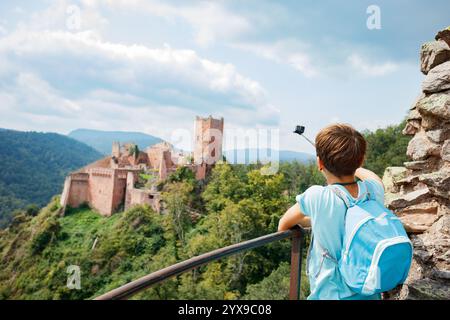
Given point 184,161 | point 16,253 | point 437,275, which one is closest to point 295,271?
point 437,275

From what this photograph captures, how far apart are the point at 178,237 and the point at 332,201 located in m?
31.0

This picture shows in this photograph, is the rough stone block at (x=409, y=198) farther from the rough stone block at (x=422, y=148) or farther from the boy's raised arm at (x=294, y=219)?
the boy's raised arm at (x=294, y=219)

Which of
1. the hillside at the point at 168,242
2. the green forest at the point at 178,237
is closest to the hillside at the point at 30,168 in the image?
the hillside at the point at 168,242

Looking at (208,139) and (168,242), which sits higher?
(208,139)

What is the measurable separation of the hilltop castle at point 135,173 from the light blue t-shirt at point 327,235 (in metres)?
33.3

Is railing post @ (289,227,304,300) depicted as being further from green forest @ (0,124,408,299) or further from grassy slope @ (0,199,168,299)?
grassy slope @ (0,199,168,299)

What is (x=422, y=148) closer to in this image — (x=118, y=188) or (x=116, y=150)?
(x=118, y=188)

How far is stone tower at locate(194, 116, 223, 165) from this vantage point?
40500 mm

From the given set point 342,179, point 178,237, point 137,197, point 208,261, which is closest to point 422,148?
point 342,179

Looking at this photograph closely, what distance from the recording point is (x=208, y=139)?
4131 cm

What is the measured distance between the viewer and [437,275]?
2.37 metres

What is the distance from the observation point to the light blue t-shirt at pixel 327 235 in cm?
175

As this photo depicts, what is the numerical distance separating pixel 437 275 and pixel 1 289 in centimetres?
4002

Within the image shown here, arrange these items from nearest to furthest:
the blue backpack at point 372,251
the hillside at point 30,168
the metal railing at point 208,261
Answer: the metal railing at point 208,261
the blue backpack at point 372,251
the hillside at point 30,168
